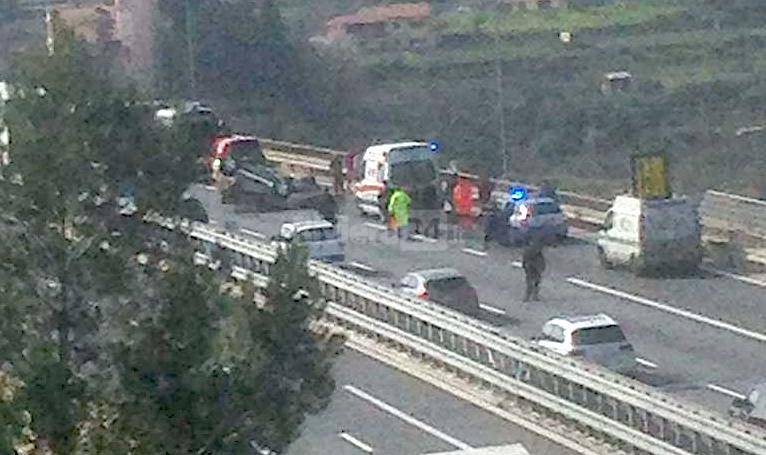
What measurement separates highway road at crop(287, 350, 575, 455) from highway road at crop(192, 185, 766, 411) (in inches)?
97.1

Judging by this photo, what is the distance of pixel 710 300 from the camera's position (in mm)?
28188

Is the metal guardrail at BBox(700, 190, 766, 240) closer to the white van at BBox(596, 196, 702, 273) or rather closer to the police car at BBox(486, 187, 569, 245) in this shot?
the white van at BBox(596, 196, 702, 273)

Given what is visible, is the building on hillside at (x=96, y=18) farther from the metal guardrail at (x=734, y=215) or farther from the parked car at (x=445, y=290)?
the parked car at (x=445, y=290)

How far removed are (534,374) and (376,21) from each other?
215 feet

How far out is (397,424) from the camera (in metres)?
22.2

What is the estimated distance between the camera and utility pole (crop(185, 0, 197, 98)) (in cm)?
6600

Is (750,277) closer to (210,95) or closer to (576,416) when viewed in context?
(576,416)

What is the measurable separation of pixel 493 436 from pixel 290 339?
8.41m

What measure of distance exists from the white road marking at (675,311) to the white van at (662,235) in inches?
32.6

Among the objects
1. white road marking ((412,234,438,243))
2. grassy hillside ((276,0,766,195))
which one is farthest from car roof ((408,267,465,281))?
grassy hillside ((276,0,766,195))

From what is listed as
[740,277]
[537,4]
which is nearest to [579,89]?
[537,4]

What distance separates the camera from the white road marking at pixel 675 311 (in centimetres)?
2602

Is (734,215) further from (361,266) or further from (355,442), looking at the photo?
(355,442)

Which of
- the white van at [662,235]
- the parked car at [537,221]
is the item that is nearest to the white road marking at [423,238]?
the parked car at [537,221]
